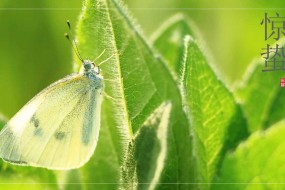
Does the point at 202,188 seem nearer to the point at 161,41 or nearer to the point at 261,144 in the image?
the point at 261,144

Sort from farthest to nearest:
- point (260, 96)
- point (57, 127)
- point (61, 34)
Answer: point (61, 34) → point (57, 127) → point (260, 96)

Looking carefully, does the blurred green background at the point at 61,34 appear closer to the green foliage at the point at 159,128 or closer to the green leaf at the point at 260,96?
the green leaf at the point at 260,96

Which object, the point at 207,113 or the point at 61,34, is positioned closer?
the point at 207,113

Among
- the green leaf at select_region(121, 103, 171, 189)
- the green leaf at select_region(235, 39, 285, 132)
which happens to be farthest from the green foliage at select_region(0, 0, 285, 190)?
the green leaf at select_region(235, 39, 285, 132)

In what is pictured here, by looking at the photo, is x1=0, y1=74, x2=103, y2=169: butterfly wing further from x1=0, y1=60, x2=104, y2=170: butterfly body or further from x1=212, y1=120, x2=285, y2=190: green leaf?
x1=212, y1=120, x2=285, y2=190: green leaf

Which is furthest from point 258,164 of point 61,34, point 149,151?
point 61,34

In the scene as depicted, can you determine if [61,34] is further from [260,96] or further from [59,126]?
[260,96]

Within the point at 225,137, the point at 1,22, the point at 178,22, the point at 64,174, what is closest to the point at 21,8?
the point at 1,22
